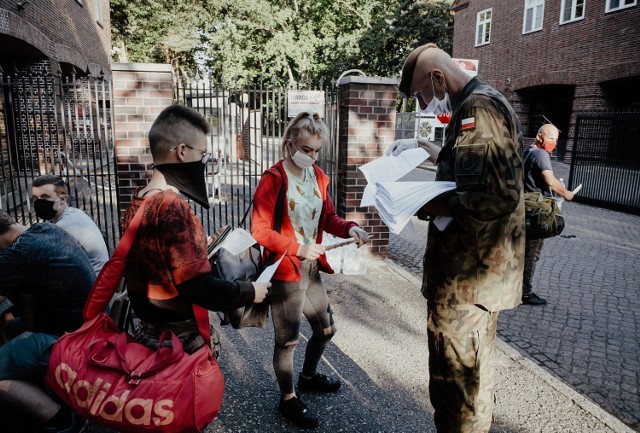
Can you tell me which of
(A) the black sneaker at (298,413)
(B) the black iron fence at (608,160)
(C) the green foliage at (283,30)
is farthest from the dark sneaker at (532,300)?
(C) the green foliage at (283,30)

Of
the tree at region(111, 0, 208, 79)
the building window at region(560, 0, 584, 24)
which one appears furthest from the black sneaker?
the tree at region(111, 0, 208, 79)

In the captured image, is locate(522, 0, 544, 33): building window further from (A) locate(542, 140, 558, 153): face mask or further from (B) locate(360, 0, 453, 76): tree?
(A) locate(542, 140, 558, 153): face mask

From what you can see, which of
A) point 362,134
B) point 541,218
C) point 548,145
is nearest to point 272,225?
point 541,218

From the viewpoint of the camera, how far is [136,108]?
583cm

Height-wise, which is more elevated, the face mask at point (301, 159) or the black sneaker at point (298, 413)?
the face mask at point (301, 159)

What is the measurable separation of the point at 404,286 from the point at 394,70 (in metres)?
29.1

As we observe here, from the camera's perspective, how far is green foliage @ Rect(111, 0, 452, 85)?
83.1ft

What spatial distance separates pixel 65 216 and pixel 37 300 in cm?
117

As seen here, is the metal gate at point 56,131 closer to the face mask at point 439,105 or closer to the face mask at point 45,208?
the face mask at point 45,208

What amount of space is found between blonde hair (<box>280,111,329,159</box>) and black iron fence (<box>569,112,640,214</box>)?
10885 millimetres

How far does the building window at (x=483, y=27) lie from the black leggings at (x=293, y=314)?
2476 cm

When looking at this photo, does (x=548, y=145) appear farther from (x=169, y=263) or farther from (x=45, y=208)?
(x=45, y=208)

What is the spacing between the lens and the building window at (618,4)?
16.7 metres

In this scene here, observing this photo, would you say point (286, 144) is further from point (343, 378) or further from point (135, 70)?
point (135, 70)
